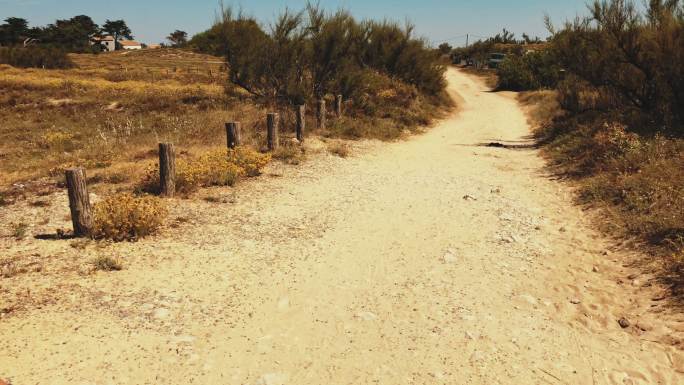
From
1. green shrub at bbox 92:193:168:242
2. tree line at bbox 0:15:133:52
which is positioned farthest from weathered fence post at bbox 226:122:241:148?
tree line at bbox 0:15:133:52

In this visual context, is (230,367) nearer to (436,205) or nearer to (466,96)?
(436,205)

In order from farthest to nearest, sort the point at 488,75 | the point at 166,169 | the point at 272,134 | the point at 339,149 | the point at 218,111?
the point at 488,75
the point at 218,111
the point at 339,149
the point at 272,134
the point at 166,169

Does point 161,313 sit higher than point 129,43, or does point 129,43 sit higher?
point 129,43

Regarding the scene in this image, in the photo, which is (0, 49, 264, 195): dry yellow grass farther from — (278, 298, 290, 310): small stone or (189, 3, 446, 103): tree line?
(278, 298, 290, 310): small stone

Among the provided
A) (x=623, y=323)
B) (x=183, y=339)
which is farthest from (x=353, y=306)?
(x=623, y=323)

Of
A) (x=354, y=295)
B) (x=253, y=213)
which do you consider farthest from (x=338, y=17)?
(x=354, y=295)

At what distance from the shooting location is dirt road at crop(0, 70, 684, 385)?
402 centimetres

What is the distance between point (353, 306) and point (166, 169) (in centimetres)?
505

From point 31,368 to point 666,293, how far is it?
256 inches

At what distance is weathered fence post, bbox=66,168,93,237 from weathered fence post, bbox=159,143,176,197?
206 cm

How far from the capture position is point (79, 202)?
6.36m

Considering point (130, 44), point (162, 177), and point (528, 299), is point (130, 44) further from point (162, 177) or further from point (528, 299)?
point (528, 299)

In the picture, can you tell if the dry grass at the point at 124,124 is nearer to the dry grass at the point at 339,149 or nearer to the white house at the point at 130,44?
the dry grass at the point at 339,149

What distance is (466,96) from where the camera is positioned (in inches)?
1266
